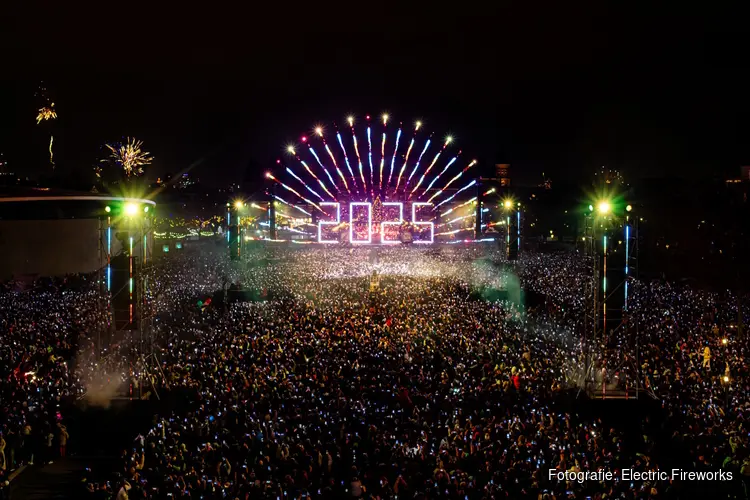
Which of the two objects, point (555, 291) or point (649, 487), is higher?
point (555, 291)

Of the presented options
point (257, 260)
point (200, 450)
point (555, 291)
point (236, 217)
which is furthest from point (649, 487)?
point (257, 260)

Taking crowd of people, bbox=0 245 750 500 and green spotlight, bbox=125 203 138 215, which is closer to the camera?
crowd of people, bbox=0 245 750 500

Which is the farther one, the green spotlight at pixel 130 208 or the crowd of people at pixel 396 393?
the green spotlight at pixel 130 208

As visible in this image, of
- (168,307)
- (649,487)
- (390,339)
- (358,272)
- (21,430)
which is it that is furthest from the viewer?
(358,272)

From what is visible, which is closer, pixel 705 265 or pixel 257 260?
pixel 705 265

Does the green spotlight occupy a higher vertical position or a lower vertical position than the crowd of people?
higher

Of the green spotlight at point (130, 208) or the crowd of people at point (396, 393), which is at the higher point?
the green spotlight at point (130, 208)

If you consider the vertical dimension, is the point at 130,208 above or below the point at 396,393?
above

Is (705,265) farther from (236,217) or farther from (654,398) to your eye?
(236,217)
